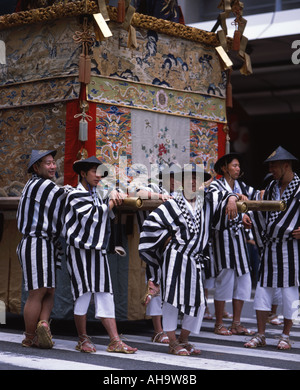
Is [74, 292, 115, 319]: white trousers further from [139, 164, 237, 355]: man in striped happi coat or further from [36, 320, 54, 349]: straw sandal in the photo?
[139, 164, 237, 355]: man in striped happi coat

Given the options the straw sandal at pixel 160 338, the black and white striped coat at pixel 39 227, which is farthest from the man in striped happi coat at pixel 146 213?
the black and white striped coat at pixel 39 227

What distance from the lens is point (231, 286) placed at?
8.65 metres

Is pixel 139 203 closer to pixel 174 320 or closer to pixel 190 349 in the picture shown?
pixel 174 320

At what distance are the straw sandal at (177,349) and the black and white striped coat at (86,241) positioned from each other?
758mm

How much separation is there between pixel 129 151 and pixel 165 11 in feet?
6.69

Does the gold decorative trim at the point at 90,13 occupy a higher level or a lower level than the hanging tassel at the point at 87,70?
higher

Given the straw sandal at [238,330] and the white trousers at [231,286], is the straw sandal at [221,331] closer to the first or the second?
A: the straw sandal at [238,330]

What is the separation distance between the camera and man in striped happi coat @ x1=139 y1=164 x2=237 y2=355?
267 inches

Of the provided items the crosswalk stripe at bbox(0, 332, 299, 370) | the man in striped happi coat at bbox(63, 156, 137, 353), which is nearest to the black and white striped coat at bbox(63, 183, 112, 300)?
the man in striped happi coat at bbox(63, 156, 137, 353)

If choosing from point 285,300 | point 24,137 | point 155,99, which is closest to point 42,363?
point 285,300

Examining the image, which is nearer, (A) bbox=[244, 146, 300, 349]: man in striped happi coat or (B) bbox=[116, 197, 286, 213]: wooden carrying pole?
(B) bbox=[116, 197, 286, 213]: wooden carrying pole

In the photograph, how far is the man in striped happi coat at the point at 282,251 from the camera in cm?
742

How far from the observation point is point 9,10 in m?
10.1

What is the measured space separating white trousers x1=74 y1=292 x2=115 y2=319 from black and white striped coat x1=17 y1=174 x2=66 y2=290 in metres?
0.35
